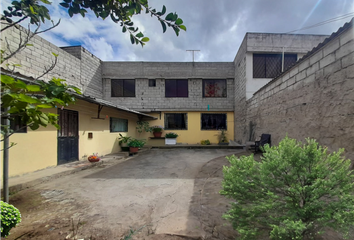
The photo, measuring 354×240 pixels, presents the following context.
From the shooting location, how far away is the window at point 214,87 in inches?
468

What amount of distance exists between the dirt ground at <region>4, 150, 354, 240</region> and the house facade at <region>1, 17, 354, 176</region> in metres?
2.02

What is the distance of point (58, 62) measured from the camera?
25.7ft

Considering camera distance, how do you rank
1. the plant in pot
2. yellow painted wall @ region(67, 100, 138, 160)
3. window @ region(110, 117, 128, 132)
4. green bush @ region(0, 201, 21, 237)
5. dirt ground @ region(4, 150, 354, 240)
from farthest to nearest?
the plant in pot
window @ region(110, 117, 128, 132)
yellow painted wall @ region(67, 100, 138, 160)
dirt ground @ region(4, 150, 354, 240)
green bush @ region(0, 201, 21, 237)

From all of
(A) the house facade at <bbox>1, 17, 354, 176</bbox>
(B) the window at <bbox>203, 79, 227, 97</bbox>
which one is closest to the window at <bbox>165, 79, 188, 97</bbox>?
(A) the house facade at <bbox>1, 17, 354, 176</bbox>

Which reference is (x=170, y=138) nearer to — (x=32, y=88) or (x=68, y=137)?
(x=68, y=137)

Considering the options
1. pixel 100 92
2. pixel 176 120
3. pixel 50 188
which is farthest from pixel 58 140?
pixel 176 120

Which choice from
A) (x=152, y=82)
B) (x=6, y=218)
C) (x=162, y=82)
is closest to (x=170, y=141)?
(x=162, y=82)

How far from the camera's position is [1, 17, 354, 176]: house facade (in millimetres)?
4945

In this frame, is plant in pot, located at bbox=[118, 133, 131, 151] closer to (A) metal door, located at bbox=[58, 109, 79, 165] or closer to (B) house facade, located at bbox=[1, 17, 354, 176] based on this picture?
(B) house facade, located at bbox=[1, 17, 354, 176]

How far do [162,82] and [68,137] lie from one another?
755 cm

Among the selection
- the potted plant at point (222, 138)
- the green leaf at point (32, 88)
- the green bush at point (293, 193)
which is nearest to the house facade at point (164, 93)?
the potted plant at point (222, 138)

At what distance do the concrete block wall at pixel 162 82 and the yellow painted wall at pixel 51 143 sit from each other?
12.1 ft

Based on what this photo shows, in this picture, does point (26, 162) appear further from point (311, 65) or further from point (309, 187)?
point (311, 65)

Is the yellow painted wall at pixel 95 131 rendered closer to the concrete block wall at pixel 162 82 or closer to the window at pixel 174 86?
the concrete block wall at pixel 162 82
